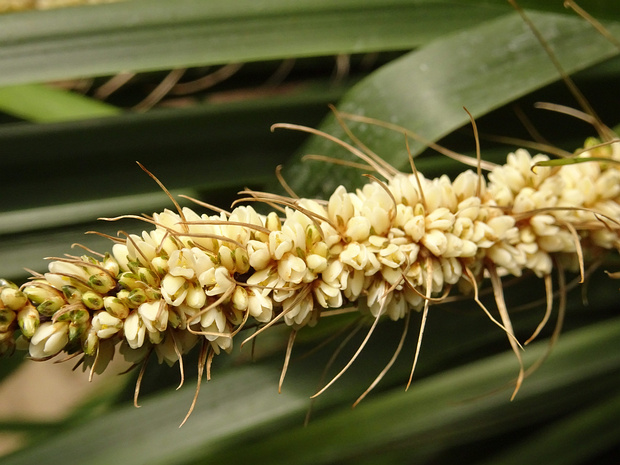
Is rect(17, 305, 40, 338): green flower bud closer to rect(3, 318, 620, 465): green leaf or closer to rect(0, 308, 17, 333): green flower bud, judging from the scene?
rect(0, 308, 17, 333): green flower bud

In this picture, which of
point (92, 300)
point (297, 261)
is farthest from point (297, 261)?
point (92, 300)

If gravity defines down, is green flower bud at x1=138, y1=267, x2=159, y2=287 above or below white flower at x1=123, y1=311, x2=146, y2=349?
above

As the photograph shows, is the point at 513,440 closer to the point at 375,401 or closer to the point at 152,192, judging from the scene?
the point at 375,401

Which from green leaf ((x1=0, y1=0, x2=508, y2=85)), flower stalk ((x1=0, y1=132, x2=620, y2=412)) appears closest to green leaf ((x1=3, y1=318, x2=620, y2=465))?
flower stalk ((x1=0, y1=132, x2=620, y2=412))

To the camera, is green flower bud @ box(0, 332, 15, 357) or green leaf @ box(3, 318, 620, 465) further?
green leaf @ box(3, 318, 620, 465)

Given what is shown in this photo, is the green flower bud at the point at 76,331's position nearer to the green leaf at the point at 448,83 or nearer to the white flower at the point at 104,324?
the white flower at the point at 104,324

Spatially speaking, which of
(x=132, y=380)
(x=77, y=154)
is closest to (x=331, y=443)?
(x=132, y=380)

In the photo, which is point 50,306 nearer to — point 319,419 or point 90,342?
point 90,342
